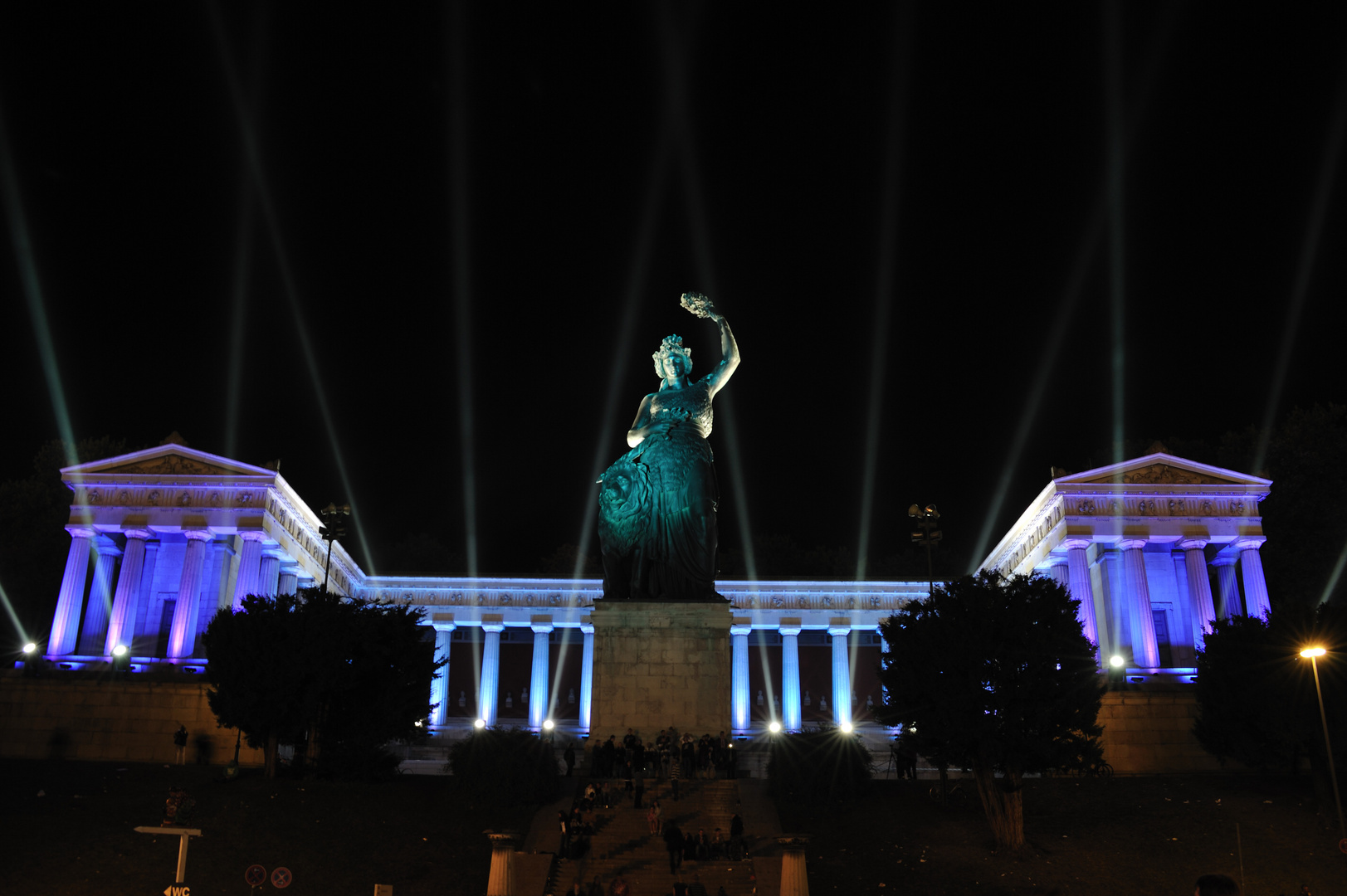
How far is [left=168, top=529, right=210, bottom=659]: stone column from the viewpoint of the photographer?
5178 cm

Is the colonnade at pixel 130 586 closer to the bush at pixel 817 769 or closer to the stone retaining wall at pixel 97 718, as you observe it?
the stone retaining wall at pixel 97 718

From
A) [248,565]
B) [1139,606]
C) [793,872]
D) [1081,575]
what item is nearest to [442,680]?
[248,565]

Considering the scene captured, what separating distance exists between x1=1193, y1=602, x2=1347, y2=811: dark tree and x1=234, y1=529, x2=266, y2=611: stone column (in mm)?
45012

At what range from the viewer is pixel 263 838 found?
20.9 metres

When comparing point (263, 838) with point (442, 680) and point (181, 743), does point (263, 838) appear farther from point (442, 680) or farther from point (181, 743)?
point (442, 680)

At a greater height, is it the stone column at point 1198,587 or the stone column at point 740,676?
the stone column at point 1198,587

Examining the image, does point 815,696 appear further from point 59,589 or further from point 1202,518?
point 59,589

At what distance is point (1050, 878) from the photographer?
1938 cm

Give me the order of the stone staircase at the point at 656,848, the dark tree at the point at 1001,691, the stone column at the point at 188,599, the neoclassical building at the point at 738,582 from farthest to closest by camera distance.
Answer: the neoclassical building at the point at 738,582 < the stone column at the point at 188,599 < the dark tree at the point at 1001,691 < the stone staircase at the point at 656,848

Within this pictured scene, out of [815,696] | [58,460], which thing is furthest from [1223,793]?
[58,460]

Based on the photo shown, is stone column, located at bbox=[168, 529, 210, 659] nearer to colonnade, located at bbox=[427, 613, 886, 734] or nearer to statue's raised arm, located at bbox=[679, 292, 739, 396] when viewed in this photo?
colonnade, located at bbox=[427, 613, 886, 734]

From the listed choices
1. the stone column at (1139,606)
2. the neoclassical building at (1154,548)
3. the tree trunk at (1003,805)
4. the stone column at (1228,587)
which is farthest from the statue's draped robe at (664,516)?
the stone column at (1228,587)

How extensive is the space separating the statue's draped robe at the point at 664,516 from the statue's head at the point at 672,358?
1.16 m

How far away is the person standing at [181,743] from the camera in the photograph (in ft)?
110
